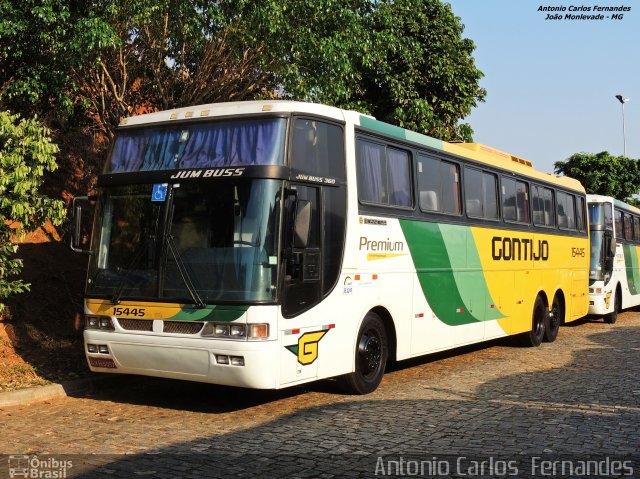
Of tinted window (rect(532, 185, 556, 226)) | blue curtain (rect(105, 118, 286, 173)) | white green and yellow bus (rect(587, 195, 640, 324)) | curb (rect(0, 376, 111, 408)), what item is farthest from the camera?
white green and yellow bus (rect(587, 195, 640, 324))

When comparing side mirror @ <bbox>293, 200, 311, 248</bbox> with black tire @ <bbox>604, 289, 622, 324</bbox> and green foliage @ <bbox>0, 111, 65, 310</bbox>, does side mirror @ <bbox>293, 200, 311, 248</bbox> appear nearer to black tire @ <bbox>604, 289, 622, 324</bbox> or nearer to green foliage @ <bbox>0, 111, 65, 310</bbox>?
green foliage @ <bbox>0, 111, 65, 310</bbox>

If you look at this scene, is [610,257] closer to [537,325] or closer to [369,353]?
[537,325]

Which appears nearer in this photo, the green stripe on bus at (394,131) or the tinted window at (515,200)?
the green stripe on bus at (394,131)

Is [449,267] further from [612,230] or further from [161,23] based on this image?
[612,230]

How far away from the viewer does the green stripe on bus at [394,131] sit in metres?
9.56

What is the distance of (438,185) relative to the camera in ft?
36.8

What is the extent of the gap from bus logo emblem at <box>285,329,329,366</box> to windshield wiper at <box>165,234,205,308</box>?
108 cm

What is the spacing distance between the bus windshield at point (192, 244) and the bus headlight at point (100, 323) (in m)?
0.29

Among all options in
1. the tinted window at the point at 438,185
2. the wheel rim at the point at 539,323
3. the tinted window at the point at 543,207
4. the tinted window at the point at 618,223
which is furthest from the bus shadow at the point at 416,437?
the tinted window at the point at 618,223

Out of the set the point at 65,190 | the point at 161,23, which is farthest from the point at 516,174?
the point at 65,190

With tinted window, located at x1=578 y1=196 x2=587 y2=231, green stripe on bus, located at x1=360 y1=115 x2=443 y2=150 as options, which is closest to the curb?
green stripe on bus, located at x1=360 y1=115 x2=443 y2=150

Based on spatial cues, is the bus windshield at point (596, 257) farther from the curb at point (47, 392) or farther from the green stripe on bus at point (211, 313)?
the green stripe on bus at point (211, 313)

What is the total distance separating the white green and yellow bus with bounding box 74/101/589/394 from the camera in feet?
25.6

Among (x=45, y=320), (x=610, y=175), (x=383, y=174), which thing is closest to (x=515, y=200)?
(x=383, y=174)
